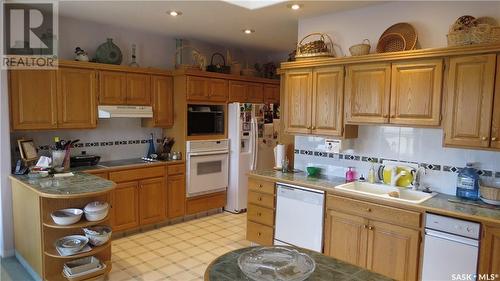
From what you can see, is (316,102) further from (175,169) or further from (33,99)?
(33,99)

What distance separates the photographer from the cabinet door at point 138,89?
433cm

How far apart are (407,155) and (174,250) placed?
265cm

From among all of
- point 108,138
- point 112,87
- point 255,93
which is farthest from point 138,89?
point 255,93

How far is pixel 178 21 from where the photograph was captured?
4.13 meters

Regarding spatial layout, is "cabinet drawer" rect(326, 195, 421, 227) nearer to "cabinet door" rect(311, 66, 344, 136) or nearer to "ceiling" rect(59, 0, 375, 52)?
"cabinet door" rect(311, 66, 344, 136)

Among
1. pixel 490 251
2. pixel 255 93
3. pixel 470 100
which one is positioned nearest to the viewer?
pixel 490 251

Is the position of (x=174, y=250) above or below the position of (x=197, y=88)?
below

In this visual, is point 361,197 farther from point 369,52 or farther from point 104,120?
point 104,120

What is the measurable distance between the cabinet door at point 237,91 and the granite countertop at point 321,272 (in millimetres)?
3652

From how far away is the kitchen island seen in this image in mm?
2855

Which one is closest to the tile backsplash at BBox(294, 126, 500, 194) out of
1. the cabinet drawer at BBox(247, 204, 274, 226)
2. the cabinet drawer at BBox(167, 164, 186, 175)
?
the cabinet drawer at BBox(247, 204, 274, 226)

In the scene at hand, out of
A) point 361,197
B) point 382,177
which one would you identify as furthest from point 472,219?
point 382,177

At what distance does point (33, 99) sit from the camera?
141 inches

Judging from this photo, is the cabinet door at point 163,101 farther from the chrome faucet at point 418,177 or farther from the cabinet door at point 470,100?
the cabinet door at point 470,100
